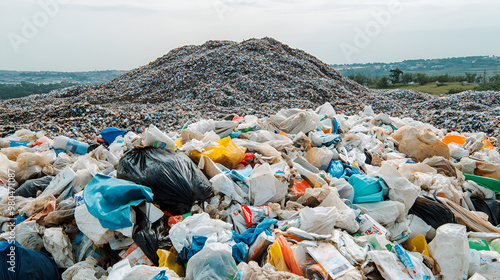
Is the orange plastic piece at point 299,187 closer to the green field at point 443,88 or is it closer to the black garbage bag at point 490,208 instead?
the black garbage bag at point 490,208

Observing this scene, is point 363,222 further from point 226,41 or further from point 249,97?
point 226,41

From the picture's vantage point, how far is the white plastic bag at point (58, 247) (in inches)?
85.4

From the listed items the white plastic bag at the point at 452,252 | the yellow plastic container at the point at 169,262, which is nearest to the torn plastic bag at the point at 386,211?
the white plastic bag at the point at 452,252

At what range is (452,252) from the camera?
6.59 ft

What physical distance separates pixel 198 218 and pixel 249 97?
361 inches

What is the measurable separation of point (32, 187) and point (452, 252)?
3.55 metres

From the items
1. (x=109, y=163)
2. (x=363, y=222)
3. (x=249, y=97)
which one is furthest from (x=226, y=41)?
(x=363, y=222)

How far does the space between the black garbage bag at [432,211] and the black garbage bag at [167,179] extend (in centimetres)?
188

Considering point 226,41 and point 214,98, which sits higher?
Result: point 226,41

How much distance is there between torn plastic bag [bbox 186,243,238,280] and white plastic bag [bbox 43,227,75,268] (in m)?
1.01

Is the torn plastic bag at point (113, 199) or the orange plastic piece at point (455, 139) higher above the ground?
the torn plastic bag at point (113, 199)

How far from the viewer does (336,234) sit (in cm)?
211

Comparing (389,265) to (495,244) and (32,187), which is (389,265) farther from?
(32,187)

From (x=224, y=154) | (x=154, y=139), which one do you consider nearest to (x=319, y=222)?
(x=224, y=154)
